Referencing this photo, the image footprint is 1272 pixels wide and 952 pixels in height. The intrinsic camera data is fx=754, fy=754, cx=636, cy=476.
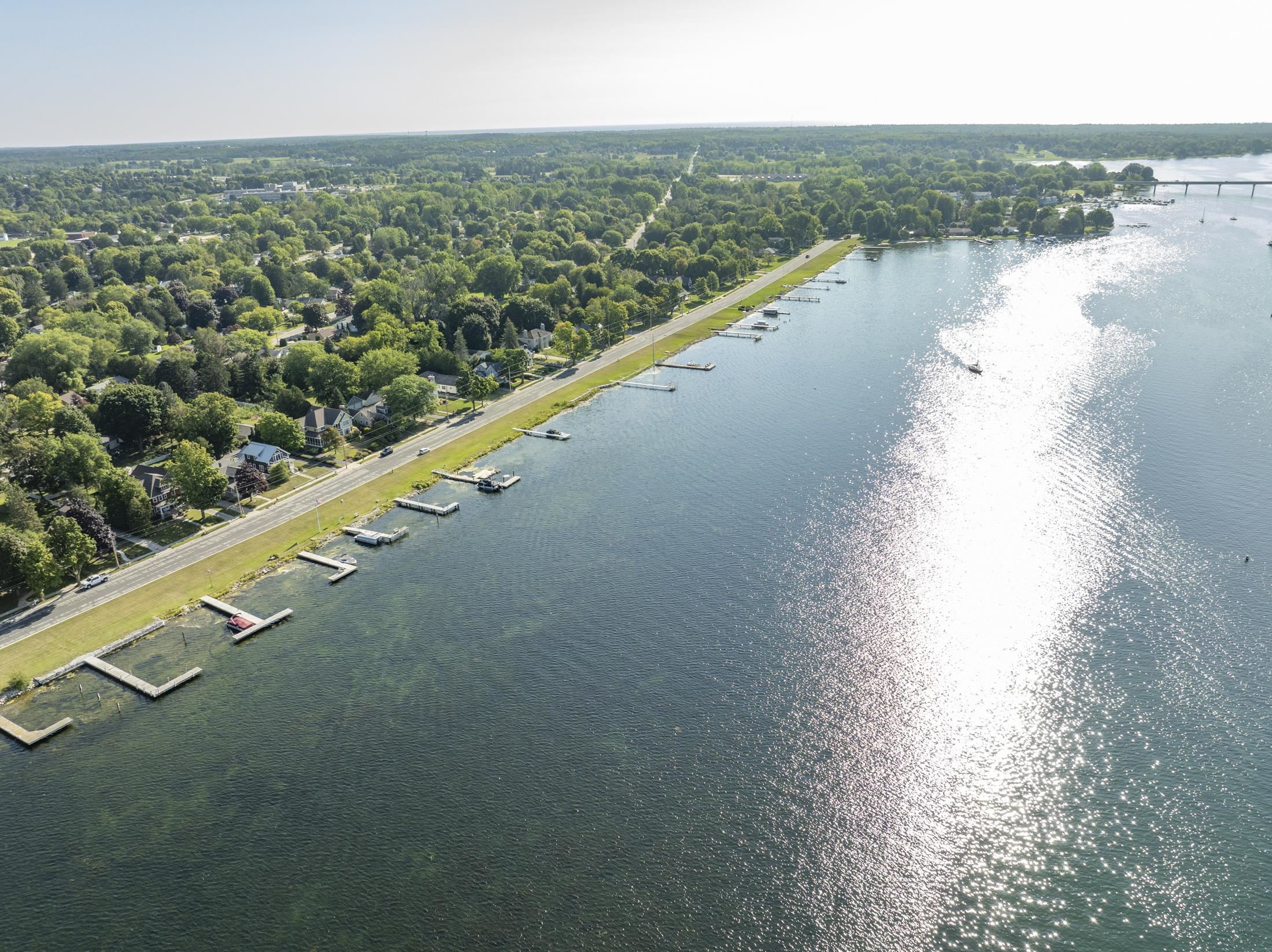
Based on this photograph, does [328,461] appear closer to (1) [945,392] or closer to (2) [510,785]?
(2) [510,785]

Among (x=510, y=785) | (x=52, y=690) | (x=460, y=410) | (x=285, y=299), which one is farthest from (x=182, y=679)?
(x=285, y=299)

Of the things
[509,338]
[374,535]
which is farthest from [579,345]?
[374,535]

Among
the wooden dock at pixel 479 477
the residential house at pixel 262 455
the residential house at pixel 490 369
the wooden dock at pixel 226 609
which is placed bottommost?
the wooden dock at pixel 226 609

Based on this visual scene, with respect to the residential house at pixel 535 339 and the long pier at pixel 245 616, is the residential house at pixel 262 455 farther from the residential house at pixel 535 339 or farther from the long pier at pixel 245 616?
the residential house at pixel 535 339

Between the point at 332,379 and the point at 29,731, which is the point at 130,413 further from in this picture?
the point at 29,731

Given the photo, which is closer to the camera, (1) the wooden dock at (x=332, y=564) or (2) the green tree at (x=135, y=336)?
(1) the wooden dock at (x=332, y=564)

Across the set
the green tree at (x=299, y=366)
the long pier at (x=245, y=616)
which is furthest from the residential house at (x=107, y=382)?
the long pier at (x=245, y=616)

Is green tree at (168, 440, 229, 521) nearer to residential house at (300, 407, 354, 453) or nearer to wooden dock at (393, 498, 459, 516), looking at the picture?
residential house at (300, 407, 354, 453)
